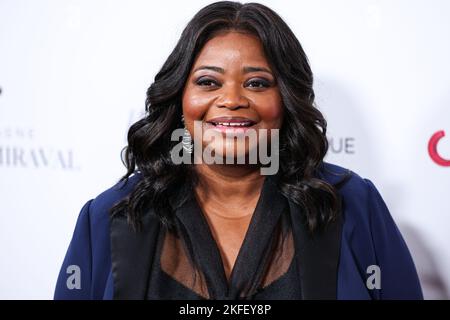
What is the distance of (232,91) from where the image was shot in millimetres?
1071

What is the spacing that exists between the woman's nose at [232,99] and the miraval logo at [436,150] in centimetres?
53

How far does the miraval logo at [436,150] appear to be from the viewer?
1.34m

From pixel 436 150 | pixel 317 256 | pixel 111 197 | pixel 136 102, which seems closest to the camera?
pixel 317 256

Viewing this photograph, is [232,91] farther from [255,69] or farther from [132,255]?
[132,255]

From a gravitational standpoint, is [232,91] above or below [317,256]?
above

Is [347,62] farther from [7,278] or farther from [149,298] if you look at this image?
[7,278]

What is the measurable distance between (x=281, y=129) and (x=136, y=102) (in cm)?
45

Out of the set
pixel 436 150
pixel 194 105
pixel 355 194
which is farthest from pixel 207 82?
pixel 436 150

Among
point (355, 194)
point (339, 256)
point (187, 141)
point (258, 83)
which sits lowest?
point (339, 256)

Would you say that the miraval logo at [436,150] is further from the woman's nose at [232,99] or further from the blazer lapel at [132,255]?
the blazer lapel at [132,255]

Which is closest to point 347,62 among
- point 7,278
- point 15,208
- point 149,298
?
point 149,298

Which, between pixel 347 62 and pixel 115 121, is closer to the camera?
pixel 347 62
